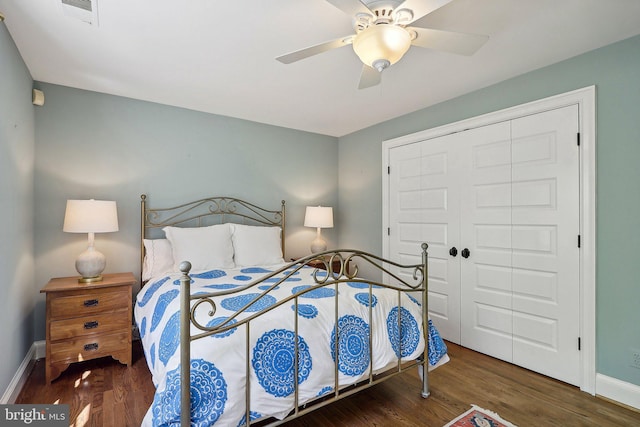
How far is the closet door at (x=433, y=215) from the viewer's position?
3135 mm

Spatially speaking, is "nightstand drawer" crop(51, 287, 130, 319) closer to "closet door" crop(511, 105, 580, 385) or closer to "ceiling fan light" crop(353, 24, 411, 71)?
"ceiling fan light" crop(353, 24, 411, 71)

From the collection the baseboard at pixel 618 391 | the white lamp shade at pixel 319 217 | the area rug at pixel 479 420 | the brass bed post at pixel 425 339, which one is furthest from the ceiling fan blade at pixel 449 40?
the white lamp shade at pixel 319 217

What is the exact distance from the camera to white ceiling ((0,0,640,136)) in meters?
1.81

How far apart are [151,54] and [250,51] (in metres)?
→ 0.73

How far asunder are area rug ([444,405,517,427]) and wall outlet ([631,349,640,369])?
951 mm

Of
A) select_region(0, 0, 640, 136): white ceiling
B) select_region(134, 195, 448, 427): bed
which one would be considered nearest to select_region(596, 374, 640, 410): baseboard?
select_region(134, 195, 448, 427): bed

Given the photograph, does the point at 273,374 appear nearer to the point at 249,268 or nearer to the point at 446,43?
the point at 249,268

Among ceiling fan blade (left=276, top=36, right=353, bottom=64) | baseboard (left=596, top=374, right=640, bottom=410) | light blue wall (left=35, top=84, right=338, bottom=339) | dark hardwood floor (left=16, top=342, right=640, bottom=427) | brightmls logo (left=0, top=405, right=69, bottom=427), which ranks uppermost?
ceiling fan blade (left=276, top=36, right=353, bottom=64)

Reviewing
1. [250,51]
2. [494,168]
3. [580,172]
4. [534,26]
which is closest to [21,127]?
[250,51]

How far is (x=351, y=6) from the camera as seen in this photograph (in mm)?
1432

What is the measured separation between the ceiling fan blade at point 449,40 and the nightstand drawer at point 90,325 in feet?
9.56

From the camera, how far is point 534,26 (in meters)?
1.96

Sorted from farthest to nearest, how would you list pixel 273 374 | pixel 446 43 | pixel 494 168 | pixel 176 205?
pixel 176 205 → pixel 494 168 → pixel 446 43 → pixel 273 374

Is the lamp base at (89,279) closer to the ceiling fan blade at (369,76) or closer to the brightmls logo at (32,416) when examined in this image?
the brightmls logo at (32,416)
